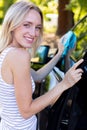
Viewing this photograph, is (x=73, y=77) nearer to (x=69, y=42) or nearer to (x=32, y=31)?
(x=32, y=31)

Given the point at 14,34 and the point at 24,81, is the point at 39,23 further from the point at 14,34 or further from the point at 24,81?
the point at 24,81

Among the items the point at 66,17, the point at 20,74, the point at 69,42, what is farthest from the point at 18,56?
the point at 66,17

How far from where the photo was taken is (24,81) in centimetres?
213

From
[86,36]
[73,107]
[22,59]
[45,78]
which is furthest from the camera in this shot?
[86,36]

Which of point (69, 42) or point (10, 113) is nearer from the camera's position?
point (10, 113)

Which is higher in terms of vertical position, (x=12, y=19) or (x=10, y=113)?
(x=12, y=19)

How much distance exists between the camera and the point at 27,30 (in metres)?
2.26

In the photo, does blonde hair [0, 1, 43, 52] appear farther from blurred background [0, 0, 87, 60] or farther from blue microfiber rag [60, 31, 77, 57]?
blue microfiber rag [60, 31, 77, 57]

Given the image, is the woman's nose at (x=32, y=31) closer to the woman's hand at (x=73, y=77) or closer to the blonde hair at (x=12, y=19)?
the blonde hair at (x=12, y=19)

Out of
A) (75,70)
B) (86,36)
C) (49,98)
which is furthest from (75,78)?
(86,36)

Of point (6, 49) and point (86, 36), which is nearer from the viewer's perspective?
point (6, 49)

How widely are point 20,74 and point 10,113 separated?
0.31 m

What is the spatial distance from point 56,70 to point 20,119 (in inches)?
30.4

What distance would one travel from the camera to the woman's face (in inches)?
88.4
